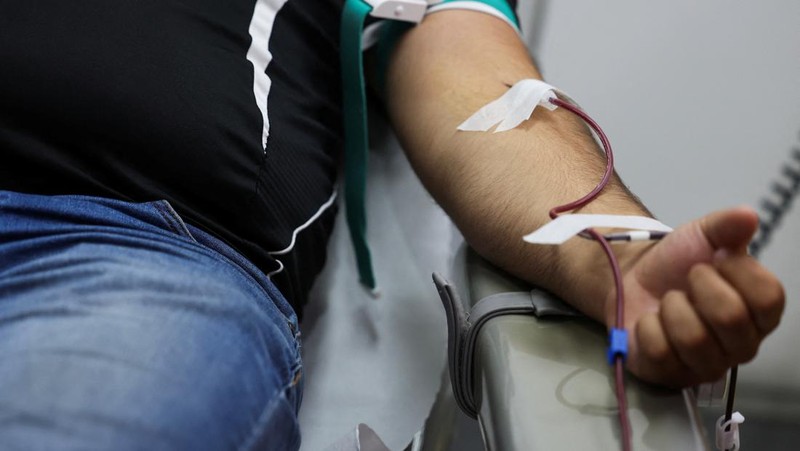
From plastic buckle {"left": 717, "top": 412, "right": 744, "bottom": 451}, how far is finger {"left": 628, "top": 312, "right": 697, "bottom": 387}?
7 centimetres

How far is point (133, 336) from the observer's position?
1.49 feet

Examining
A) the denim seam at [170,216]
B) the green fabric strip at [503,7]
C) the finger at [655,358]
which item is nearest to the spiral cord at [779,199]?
the green fabric strip at [503,7]

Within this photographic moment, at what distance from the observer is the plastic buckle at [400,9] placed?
72cm

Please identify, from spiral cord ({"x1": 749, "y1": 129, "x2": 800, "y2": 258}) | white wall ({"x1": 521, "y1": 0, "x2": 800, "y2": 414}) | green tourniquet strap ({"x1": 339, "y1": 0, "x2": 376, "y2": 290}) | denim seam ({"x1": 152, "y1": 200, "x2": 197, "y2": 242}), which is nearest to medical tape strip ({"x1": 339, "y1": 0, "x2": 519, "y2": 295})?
green tourniquet strap ({"x1": 339, "y1": 0, "x2": 376, "y2": 290})

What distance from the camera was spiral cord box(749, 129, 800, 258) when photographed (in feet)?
3.88

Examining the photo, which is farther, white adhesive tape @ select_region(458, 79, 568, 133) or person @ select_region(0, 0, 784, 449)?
white adhesive tape @ select_region(458, 79, 568, 133)

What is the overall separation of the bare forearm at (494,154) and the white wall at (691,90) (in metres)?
0.51

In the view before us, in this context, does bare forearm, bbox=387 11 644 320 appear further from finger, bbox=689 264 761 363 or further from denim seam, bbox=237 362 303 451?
denim seam, bbox=237 362 303 451

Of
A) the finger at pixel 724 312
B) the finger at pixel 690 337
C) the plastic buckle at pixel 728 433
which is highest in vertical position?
the finger at pixel 724 312

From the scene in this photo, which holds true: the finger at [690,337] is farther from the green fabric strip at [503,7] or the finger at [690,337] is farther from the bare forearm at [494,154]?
the green fabric strip at [503,7]

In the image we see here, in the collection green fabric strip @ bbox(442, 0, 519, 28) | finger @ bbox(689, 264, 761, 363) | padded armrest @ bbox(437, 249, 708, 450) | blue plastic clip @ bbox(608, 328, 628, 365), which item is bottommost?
padded armrest @ bbox(437, 249, 708, 450)

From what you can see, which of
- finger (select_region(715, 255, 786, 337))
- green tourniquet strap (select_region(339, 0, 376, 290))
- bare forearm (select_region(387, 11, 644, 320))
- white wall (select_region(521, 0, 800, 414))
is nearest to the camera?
finger (select_region(715, 255, 786, 337))

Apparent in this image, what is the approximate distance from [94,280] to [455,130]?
0.33 meters

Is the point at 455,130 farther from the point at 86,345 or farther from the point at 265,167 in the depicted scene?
the point at 86,345
